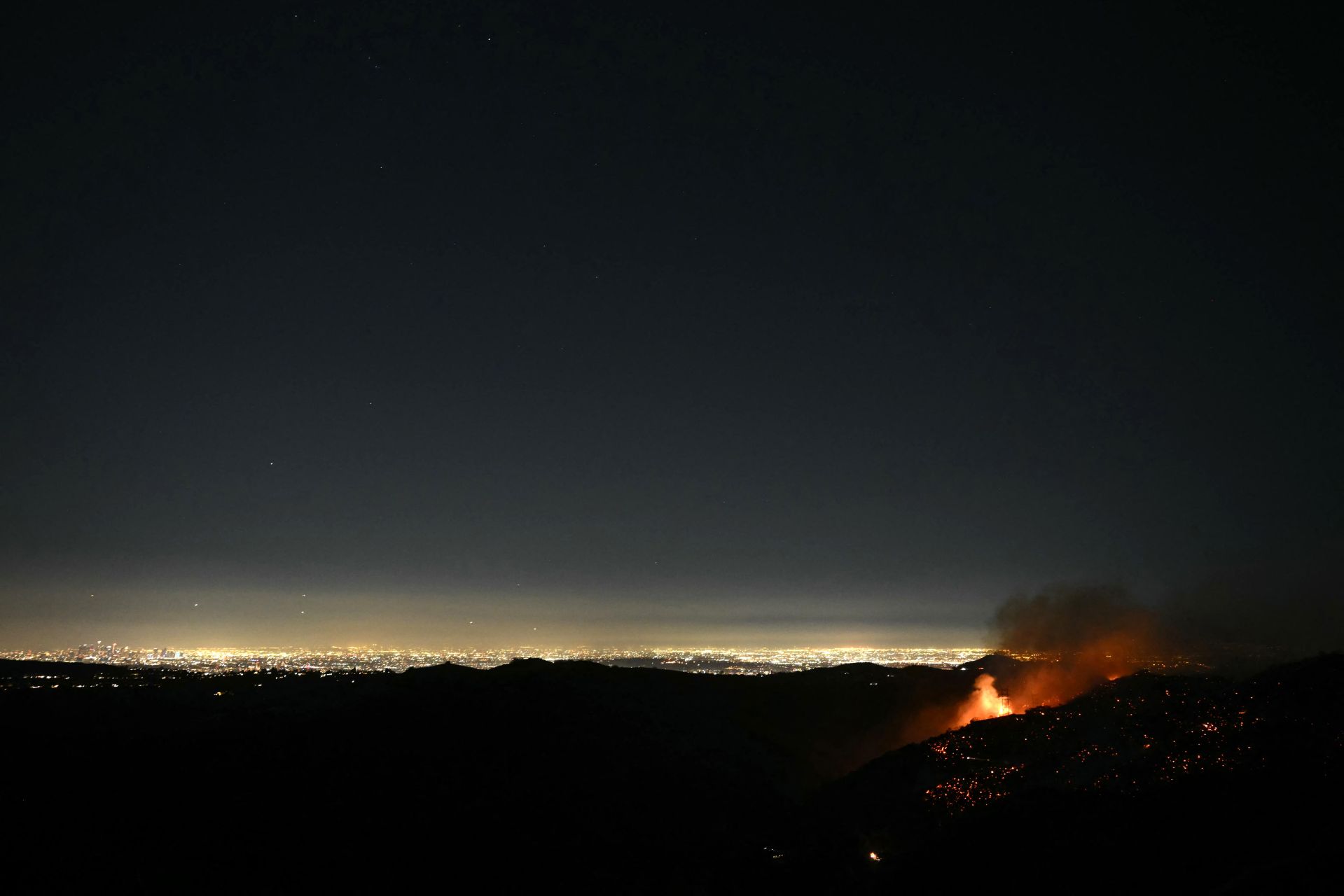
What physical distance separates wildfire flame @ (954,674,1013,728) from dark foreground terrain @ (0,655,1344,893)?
986 cm

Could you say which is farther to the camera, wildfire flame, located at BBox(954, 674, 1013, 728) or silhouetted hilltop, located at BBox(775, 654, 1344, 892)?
wildfire flame, located at BBox(954, 674, 1013, 728)

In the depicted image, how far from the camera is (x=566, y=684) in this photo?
4809cm

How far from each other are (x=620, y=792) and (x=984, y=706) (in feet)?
101

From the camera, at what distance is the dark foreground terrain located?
77.6ft

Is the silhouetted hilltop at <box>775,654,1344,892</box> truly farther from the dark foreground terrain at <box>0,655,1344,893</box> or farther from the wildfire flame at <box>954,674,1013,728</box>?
the wildfire flame at <box>954,674,1013,728</box>

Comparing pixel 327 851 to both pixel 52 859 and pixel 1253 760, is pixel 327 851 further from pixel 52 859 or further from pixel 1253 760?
pixel 1253 760

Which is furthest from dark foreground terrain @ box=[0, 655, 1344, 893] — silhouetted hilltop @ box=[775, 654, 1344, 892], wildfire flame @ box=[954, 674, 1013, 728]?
wildfire flame @ box=[954, 674, 1013, 728]

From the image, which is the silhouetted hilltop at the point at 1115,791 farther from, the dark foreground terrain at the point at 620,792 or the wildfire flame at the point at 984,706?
the wildfire flame at the point at 984,706

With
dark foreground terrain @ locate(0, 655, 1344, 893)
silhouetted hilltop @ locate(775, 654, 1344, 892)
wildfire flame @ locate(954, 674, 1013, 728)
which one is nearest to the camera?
silhouetted hilltop @ locate(775, 654, 1344, 892)

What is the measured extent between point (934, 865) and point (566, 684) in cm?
2725

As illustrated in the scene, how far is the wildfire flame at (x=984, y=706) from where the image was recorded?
5178 centimetres

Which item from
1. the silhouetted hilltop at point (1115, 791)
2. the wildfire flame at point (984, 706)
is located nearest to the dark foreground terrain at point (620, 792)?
the silhouetted hilltop at point (1115, 791)

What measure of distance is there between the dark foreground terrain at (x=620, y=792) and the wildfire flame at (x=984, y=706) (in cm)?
986

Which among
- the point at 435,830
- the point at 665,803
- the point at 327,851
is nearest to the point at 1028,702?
the point at 665,803
